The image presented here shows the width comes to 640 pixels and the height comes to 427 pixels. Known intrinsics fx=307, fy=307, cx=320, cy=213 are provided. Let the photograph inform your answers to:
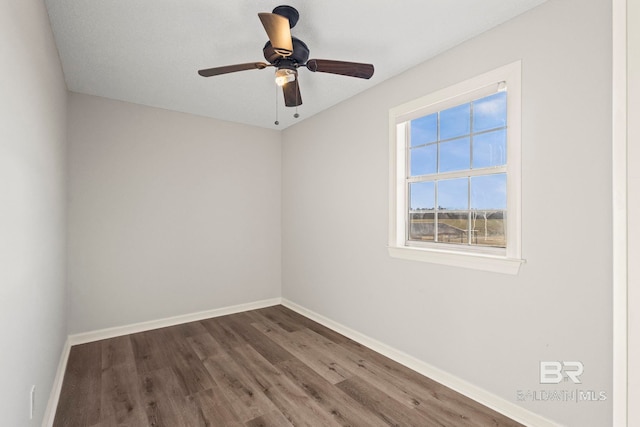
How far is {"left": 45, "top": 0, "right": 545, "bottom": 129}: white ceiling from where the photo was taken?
6.42 ft

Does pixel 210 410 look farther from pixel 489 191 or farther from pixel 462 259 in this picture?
pixel 489 191

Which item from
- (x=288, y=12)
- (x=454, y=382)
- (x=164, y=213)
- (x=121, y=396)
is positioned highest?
(x=288, y=12)

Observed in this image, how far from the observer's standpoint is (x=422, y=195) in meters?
2.85

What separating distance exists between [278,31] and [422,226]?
6.57 feet

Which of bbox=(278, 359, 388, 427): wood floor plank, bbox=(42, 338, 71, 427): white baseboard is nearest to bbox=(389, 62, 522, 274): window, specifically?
bbox=(278, 359, 388, 427): wood floor plank

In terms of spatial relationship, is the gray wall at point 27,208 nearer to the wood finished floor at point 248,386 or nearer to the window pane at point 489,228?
the wood finished floor at point 248,386

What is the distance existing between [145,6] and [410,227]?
2.64m

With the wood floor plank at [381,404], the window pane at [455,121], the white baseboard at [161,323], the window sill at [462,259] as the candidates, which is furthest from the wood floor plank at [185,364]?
the window pane at [455,121]

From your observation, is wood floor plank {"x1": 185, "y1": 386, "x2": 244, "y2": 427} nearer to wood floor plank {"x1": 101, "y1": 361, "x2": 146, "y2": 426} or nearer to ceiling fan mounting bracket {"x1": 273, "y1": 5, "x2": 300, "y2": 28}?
wood floor plank {"x1": 101, "y1": 361, "x2": 146, "y2": 426}

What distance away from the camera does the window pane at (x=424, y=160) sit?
2.73 metres

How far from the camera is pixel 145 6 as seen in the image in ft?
6.37

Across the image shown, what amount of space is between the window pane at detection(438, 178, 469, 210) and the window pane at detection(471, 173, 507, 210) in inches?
2.3

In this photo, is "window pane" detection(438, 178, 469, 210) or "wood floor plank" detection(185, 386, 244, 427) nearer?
"wood floor plank" detection(185, 386, 244, 427)
